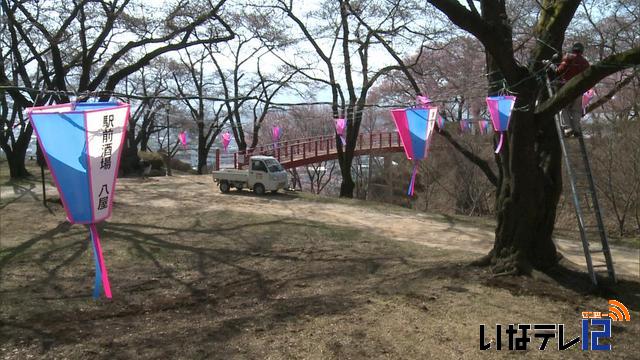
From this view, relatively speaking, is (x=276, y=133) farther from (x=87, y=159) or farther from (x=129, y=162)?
(x=87, y=159)

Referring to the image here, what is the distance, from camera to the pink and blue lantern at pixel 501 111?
7152 mm

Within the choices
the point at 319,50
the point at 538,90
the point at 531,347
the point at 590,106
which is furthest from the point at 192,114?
the point at 531,347

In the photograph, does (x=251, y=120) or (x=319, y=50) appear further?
(x=251, y=120)

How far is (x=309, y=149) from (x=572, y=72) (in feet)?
68.9

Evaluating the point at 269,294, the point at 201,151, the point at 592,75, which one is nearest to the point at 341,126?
the point at 269,294

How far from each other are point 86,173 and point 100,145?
0.31 m

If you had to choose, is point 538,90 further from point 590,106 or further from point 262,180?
point 262,180

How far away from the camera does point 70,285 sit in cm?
698

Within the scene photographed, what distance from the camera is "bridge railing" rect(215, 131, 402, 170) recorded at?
24.7 m

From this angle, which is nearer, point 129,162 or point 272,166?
point 272,166

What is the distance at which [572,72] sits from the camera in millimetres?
6418

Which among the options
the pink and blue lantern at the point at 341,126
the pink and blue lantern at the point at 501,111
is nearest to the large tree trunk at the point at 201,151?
the pink and blue lantern at the point at 341,126

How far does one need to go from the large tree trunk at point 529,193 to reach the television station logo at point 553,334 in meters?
1.50

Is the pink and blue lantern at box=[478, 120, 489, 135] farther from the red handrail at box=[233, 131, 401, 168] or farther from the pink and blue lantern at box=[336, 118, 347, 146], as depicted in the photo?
the red handrail at box=[233, 131, 401, 168]
